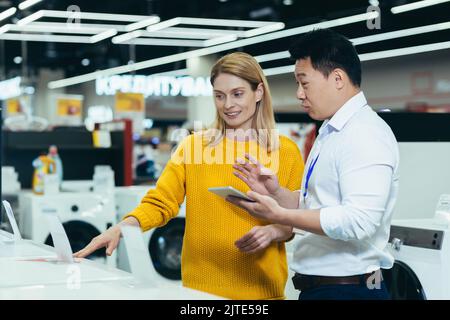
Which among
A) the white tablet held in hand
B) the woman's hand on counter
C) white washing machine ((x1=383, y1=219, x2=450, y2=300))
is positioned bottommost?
white washing machine ((x1=383, y1=219, x2=450, y2=300))

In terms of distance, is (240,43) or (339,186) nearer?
(339,186)

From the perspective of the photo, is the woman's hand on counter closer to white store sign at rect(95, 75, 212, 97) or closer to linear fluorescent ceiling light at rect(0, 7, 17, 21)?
linear fluorescent ceiling light at rect(0, 7, 17, 21)

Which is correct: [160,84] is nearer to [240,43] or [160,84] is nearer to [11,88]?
[11,88]

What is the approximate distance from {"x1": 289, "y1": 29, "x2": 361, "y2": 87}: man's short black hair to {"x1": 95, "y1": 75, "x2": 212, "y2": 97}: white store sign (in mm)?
13936

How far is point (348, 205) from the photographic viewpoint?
191cm

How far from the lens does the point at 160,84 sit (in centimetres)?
1805

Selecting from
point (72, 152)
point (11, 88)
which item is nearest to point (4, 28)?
Answer: point (72, 152)

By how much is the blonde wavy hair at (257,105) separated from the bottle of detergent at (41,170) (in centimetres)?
419

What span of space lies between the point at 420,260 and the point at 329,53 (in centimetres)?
141

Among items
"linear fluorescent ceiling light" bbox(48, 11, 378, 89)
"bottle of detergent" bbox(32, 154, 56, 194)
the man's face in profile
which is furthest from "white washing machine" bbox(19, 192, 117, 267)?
the man's face in profile

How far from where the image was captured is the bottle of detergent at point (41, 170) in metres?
6.46

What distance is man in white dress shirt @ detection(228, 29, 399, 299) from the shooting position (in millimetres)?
1915

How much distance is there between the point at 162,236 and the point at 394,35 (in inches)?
251
